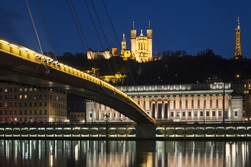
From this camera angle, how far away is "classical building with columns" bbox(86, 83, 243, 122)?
466ft

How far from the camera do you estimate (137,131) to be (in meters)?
79.6

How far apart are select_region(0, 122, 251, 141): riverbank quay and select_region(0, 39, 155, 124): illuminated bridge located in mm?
24134

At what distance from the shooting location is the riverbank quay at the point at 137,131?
7975 centimetres

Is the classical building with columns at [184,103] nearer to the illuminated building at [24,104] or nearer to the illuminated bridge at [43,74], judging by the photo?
the illuminated building at [24,104]

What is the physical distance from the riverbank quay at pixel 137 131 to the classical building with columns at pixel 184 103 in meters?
58.5

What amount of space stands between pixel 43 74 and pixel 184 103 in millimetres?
111840

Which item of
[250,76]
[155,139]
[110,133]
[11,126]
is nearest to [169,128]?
[155,139]

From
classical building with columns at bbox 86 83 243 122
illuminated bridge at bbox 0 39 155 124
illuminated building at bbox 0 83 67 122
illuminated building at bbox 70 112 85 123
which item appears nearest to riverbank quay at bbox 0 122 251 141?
illuminated bridge at bbox 0 39 155 124

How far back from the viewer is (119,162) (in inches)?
1502

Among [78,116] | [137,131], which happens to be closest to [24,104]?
[78,116]

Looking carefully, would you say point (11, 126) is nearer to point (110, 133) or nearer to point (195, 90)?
point (110, 133)

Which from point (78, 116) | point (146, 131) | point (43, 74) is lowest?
point (78, 116)

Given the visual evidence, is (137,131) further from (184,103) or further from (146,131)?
(184,103)

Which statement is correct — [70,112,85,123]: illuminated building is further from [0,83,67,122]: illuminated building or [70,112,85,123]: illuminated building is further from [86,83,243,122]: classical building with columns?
[0,83,67,122]: illuminated building
